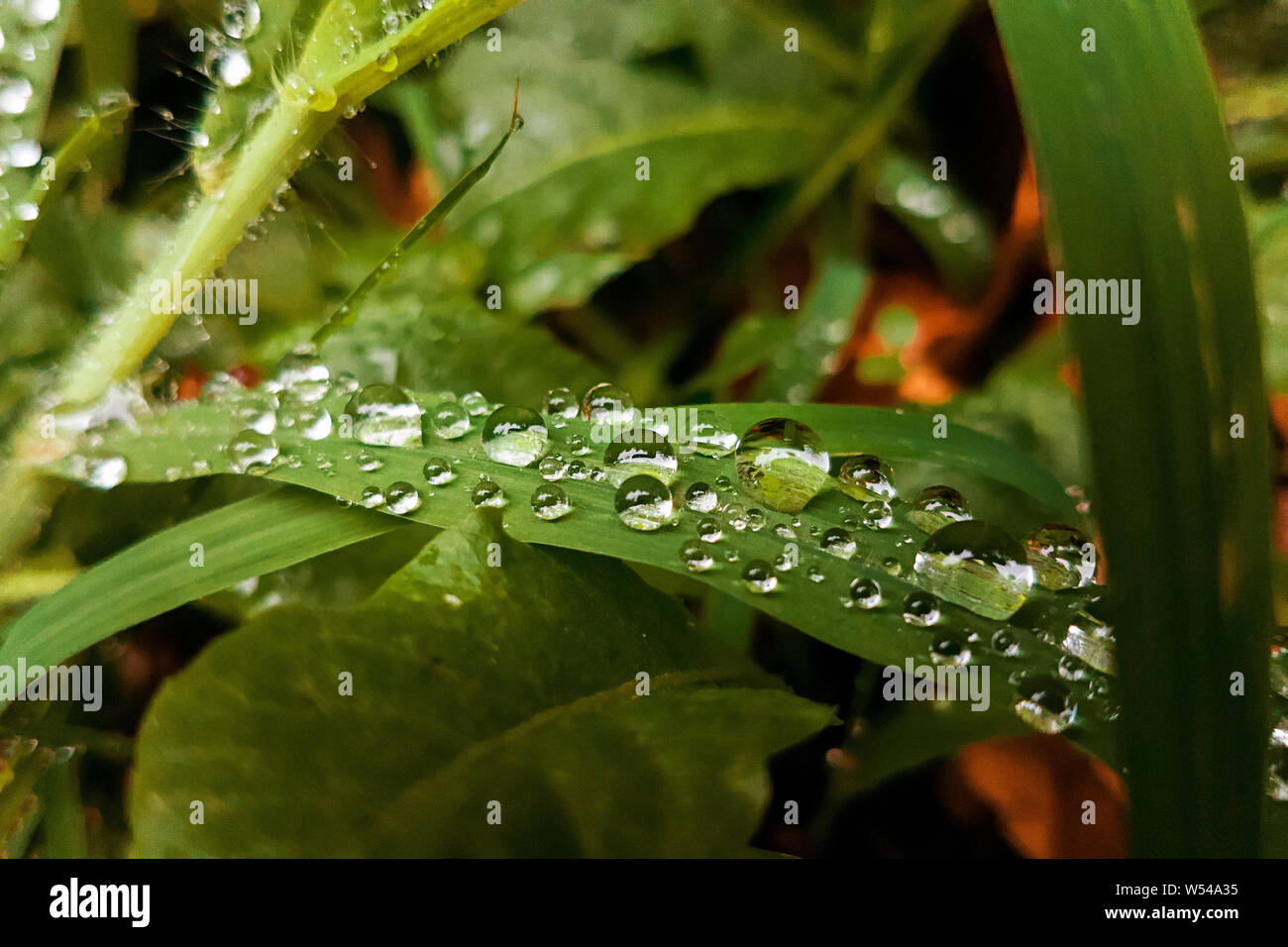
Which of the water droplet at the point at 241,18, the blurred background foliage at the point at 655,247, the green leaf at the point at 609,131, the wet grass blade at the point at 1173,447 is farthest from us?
the green leaf at the point at 609,131

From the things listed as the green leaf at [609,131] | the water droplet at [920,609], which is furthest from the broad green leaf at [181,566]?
the green leaf at [609,131]

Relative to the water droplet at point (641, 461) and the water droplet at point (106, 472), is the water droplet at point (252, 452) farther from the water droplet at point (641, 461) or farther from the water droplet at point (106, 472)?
the water droplet at point (641, 461)

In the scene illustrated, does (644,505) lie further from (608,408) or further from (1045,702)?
(1045,702)

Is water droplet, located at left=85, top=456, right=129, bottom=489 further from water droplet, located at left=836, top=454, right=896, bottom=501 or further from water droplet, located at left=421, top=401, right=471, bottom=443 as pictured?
water droplet, located at left=836, top=454, right=896, bottom=501

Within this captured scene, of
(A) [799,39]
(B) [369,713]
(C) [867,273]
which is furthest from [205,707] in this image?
(A) [799,39]

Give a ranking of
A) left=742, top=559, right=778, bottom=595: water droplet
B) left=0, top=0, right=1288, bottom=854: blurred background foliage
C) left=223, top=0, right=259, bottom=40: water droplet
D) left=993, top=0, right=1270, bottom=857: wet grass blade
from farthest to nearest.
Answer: left=0, top=0, right=1288, bottom=854: blurred background foliage → left=223, top=0, right=259, bottom=40: water droplet → left=742, top=559, right=778, bottom=595: water droplet → left=993, top=0, right=1270, bottom=857: wet grass blade

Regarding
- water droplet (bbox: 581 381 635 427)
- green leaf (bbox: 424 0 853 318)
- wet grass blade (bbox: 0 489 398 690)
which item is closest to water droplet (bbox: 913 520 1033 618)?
water droplet (bbox: 581 381 635 427)
